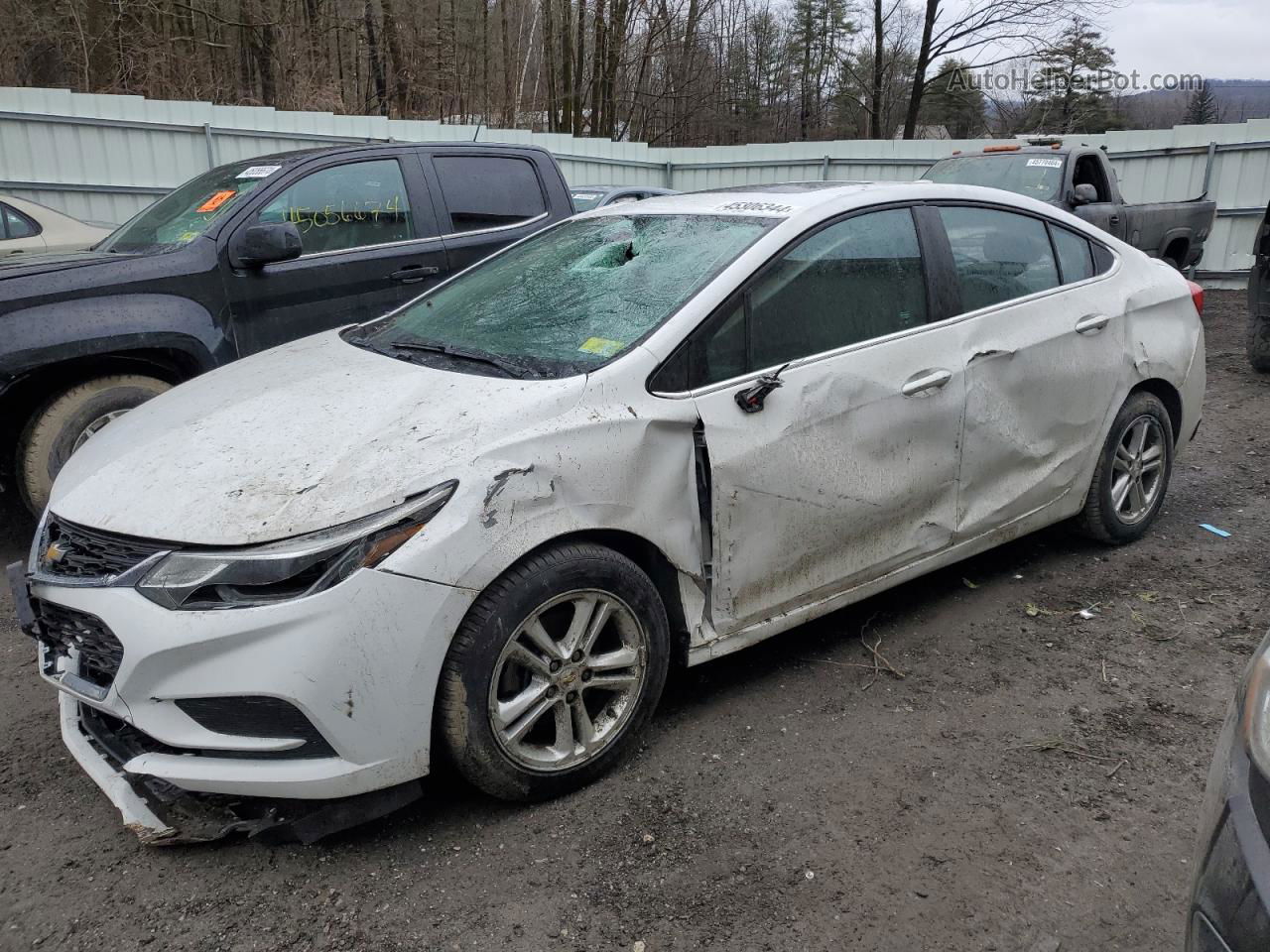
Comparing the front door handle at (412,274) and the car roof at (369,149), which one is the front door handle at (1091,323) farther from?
the car roof at (369,149)

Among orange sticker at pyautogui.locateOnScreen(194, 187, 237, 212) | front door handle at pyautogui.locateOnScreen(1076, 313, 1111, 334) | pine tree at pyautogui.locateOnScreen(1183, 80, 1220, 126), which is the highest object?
pine tree at pyautogui.locateOnScreen(1183, 80, 1220, 126)

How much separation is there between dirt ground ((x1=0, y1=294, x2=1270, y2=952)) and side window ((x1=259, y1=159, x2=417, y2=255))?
266 centimetres

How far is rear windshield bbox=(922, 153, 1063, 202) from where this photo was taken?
970cm

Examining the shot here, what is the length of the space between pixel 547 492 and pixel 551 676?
0.51 meters

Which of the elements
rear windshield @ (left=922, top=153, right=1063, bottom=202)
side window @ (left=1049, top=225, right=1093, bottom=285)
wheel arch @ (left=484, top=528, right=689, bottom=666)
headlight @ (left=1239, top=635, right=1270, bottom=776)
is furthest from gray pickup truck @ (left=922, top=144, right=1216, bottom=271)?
headlight @ (left=1239, top=635, right=1270, bottom=776)

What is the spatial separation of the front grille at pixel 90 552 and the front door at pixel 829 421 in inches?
61.9

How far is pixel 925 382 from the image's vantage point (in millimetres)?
3555

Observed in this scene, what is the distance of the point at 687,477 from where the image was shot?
2.99m

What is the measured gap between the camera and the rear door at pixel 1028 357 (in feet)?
12.5

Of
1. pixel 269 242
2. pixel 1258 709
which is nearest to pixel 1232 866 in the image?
pixel 1258 709

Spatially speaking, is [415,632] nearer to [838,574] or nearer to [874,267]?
[838,574]

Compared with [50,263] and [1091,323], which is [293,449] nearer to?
[50,263]

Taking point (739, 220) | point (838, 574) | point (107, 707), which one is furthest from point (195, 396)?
point (838, 574)

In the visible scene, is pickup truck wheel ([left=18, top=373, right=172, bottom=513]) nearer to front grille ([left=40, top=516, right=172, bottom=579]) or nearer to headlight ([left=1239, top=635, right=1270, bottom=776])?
front grille ([left=40, top=516, right=172, bottom=579])
